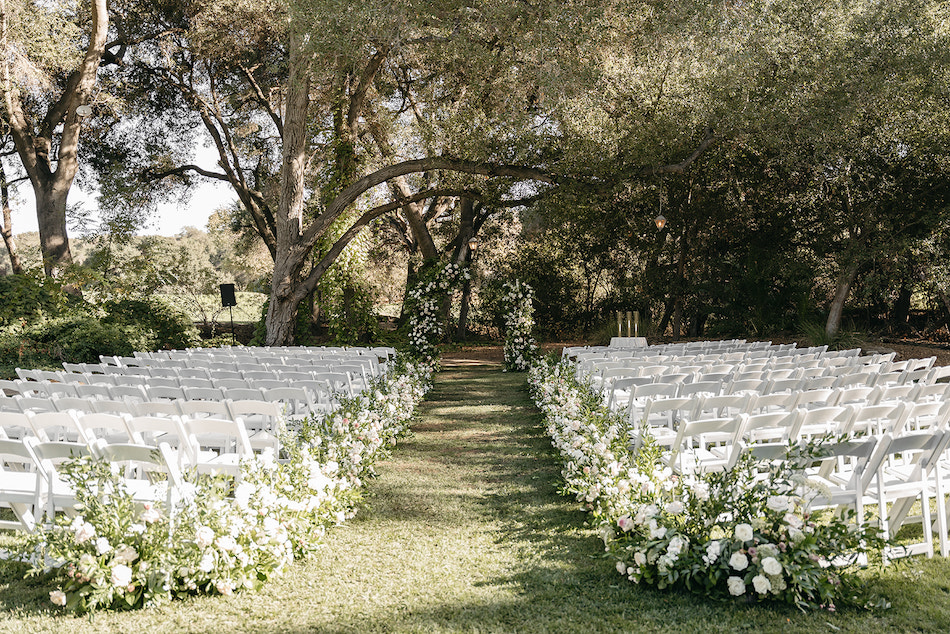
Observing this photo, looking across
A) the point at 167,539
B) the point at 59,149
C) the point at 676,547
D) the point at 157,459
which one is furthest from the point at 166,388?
the point at 59,149

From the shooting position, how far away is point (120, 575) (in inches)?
124

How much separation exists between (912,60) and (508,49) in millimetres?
7216

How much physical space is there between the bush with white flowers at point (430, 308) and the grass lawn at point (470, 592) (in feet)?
29.9

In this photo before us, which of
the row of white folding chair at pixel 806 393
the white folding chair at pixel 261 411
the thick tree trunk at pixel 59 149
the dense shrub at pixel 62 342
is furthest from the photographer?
the thick tree trunk at pixel 59 149

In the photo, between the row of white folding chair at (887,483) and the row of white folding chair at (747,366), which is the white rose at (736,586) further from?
the row of white folding chair at (747,366)

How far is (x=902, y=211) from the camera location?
1478 cm

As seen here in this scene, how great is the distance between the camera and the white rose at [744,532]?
3.15 meters

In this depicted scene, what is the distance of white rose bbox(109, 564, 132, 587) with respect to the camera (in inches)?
124

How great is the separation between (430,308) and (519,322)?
1.99 meters

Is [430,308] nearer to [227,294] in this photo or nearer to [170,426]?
[227,294]

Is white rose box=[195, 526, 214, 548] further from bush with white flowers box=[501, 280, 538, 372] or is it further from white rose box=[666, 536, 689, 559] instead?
bush with white flowers box=[501, 280, 538, 372]

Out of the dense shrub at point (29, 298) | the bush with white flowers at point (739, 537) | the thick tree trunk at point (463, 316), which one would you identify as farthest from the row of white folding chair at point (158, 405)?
the thick tree trunk at point (463, 316)

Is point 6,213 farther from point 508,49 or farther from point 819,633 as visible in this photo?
point 819,633

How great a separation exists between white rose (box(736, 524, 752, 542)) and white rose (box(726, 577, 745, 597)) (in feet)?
0.63
